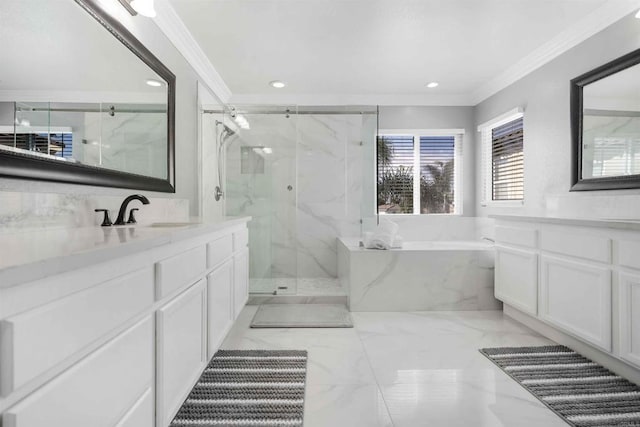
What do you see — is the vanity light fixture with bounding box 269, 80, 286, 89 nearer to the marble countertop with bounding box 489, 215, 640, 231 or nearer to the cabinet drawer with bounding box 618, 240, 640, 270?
the marble countertop with bounding box 489, 215, 640, 231

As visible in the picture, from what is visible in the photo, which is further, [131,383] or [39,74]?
[39,74]

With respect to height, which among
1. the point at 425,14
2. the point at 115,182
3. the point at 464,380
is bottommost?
the point at 464,380

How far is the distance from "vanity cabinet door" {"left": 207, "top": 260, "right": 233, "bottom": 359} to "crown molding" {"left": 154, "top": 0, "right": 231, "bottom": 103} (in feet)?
5.66

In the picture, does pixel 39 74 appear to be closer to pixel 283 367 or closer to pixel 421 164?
pixel 283 367

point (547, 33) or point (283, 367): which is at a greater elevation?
point (547, 33)

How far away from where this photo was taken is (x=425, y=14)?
7.88ft

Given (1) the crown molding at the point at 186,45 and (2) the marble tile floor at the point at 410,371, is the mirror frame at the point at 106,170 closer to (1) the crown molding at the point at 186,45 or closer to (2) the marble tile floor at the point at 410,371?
(1) the crown molding at the point at 186,45

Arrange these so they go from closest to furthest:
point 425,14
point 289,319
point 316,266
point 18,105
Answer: point 18,105 < point 425,14 < point 289,319 < point 316,266

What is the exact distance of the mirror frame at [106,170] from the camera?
1232 mm

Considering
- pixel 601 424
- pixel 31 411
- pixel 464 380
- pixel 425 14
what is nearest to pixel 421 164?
pixel 425 14

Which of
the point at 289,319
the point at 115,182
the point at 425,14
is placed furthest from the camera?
the point at 289,319

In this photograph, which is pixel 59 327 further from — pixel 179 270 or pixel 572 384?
pixel 572 384

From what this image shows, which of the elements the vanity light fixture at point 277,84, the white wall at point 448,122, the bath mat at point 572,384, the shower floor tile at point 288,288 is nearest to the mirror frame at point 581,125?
the bath mat at point 572,384

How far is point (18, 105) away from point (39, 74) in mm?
176
